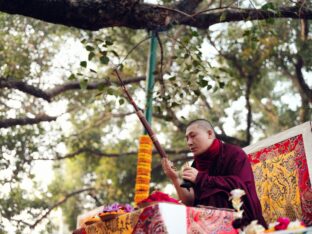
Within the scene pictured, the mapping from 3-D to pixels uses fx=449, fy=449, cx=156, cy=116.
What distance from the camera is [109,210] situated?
11.1 feet

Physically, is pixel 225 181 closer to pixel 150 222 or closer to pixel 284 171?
pixel 150 222

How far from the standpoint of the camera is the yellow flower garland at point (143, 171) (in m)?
5.91

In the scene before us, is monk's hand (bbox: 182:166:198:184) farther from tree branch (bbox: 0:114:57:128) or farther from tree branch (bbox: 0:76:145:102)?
tree branch (bbox: 0:114:57:128)

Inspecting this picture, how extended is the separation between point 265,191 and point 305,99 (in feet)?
21.4

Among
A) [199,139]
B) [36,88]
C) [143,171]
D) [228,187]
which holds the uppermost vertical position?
[36,88]

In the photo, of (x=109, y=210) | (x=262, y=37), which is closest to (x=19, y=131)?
(x=262, y=37)

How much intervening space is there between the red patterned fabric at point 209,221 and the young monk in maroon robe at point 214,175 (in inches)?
7.0

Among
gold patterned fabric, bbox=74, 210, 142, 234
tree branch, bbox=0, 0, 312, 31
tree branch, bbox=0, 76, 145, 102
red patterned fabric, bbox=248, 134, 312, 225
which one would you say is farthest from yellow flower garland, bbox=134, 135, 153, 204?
gold patterned fabric, bbox=74, 210, 142, 234

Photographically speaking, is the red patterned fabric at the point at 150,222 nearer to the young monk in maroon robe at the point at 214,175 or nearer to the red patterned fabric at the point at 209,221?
the red patterned fabric at the point at 209,221

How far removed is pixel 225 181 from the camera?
11.5 feet

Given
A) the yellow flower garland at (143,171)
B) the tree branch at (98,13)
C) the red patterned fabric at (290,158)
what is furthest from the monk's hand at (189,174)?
the yellow flower garland at (143,171)

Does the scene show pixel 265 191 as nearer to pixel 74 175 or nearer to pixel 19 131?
pixel 19 131

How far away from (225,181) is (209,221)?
54 centimetres

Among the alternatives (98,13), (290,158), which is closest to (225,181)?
(290,158)
